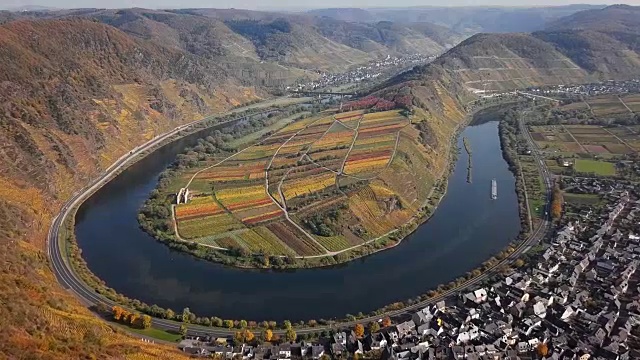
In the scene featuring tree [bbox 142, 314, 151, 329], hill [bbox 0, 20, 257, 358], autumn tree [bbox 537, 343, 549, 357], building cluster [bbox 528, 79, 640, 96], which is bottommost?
building cluster [bbox 528, 79, 640, 96]

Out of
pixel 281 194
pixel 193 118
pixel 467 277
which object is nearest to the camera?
pixel 467 277

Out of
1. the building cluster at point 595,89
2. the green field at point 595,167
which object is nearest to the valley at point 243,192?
the green field at point 595,167

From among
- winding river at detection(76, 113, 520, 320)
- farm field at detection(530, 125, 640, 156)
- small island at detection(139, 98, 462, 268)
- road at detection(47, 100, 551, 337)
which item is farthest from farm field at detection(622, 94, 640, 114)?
winding river at detection(76, 113, 520, 320)

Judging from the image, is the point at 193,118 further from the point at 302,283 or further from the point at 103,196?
the point at 302,283

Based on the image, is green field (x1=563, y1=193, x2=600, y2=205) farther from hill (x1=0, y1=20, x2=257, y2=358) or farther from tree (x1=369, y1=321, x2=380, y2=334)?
hill (x1=0, y1=20, x2=257, y2=358)

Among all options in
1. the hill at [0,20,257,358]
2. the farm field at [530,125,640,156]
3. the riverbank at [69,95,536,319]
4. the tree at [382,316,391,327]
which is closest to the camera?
the hill at [0,20,257,358]

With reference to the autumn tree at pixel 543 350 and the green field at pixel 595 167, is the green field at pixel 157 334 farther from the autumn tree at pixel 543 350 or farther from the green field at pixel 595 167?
the green field at pixel 595 167

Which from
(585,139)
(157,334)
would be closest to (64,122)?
(157,334)

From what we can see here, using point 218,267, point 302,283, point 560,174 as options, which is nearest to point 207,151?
point 218,267
